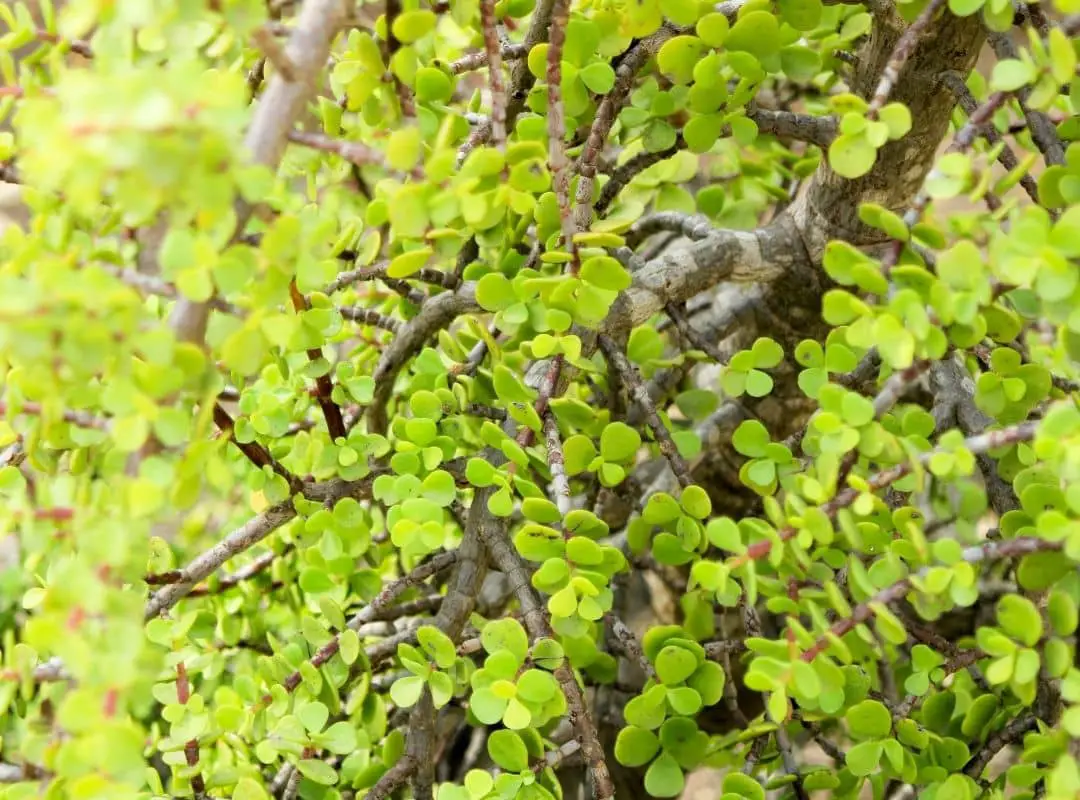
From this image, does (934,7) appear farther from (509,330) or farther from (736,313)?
(736,313)

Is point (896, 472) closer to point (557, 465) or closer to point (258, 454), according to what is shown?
point (557, 465)

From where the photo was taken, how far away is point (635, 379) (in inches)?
24.9

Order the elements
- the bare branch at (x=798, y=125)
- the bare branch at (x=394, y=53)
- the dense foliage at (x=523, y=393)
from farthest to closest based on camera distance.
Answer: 1. the bare branch at (x=798, y=125)
2. the bare branch at (x=394, y=53)
3. the dense foliage at (x=523, y=393)

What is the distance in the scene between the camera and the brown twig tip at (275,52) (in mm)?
359

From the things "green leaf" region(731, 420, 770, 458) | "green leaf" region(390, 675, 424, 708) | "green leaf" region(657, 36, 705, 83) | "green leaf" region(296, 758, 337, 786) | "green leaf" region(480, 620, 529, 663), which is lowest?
"green leaf" region(296, 758, 337, 786)

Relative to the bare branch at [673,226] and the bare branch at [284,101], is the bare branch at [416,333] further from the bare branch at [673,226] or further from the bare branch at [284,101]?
the bare branch at [284,101]

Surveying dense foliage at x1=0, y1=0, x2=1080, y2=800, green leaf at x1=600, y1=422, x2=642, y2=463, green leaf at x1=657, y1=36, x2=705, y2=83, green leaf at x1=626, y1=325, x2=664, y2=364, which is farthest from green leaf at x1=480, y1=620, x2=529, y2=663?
green leaf at x1=657, y1=36, x2=705, y2=83

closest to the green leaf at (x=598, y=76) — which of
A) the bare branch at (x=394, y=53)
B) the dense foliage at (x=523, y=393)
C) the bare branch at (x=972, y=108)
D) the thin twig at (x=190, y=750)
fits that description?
the dense foliage at (x=523, y=393)

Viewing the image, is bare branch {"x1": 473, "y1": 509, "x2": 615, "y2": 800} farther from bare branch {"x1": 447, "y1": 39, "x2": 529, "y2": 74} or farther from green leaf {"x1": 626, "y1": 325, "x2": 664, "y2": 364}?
bare branch {"x1": 447, "y1": 39, "x2": 529, "y2": 74}

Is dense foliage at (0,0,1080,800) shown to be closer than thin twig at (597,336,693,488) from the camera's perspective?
Yes

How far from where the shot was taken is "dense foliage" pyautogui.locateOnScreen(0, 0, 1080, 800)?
0.35 m

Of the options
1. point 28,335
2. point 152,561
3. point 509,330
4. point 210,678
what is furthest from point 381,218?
point 210,678

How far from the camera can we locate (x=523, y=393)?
55 cm

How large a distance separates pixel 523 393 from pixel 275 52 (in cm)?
24
